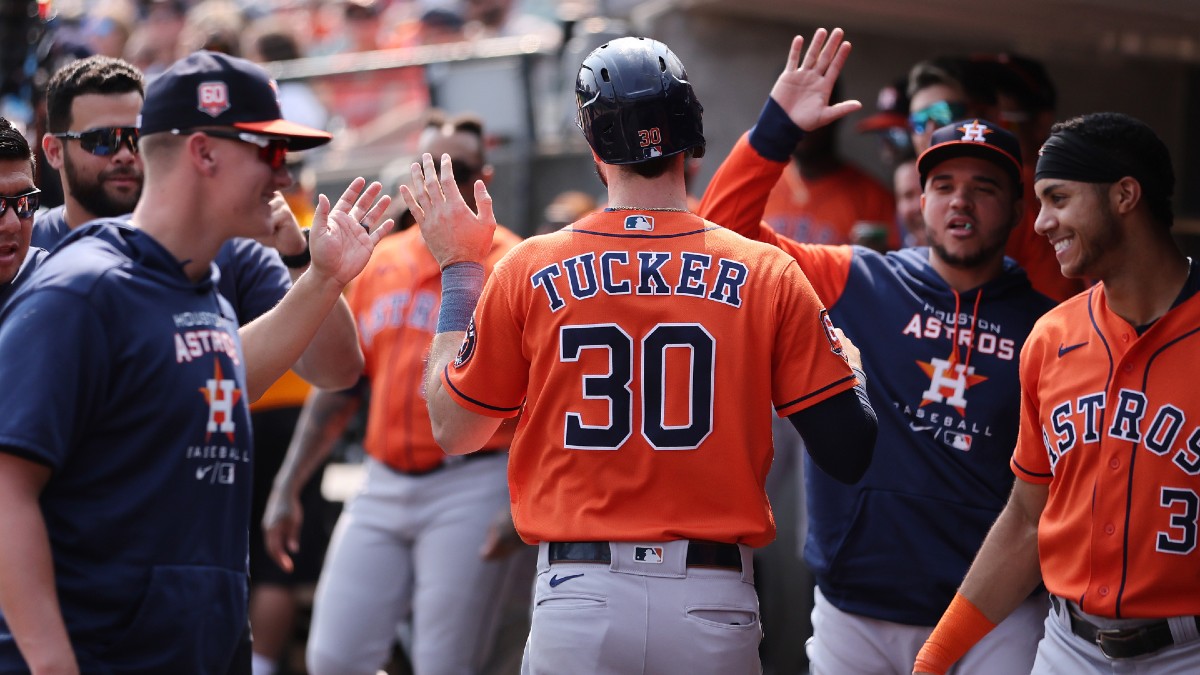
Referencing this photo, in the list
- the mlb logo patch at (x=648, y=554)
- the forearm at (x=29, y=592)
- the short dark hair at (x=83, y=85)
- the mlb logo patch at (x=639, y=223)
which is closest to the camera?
the forearm at (x=29, y=592)

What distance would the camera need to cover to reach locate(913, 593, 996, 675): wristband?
12.3ft

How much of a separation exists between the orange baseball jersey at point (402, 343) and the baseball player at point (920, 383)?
188cm

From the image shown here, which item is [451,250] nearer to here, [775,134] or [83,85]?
[775,134]

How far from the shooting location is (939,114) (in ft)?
16.8

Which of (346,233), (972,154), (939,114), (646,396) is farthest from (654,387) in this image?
(939,114)

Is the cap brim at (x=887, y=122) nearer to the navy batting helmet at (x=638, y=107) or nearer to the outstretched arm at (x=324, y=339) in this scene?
the outstretched arm at (x=324, y=339)

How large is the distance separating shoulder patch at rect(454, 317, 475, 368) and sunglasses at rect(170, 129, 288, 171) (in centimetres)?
73

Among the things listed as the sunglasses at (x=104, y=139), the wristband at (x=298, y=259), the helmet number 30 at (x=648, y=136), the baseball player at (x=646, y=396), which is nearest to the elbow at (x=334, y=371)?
the wristband at (x=298, y=259)

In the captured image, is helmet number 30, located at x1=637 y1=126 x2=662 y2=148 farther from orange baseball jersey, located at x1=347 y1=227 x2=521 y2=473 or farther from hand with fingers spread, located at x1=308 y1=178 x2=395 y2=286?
orange baseball jersey, located at x1=347 y1=227 x2=521 y2=473

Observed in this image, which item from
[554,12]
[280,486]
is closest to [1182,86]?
[554,12]

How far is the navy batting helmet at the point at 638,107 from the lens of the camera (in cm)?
319

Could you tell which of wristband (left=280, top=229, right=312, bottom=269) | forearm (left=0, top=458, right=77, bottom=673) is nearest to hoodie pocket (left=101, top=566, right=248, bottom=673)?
forearm (left=0, top=458, right=77, bottom=673)

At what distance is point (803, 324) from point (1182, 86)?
17.5ft

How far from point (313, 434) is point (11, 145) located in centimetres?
268
